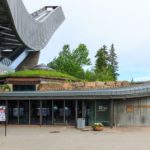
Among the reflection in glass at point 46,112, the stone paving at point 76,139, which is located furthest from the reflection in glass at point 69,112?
the stone paving at point 76,139

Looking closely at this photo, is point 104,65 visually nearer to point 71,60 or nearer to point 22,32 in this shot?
point 71,60

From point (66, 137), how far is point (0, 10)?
3161cm

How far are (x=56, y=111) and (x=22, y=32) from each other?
34.4 metres

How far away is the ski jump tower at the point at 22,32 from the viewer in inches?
2746

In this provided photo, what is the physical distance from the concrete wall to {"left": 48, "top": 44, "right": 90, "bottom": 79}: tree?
1466 inches

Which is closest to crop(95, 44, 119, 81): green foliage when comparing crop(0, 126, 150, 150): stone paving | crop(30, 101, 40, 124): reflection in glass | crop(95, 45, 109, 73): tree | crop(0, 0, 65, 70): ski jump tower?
crop(95, 45, 109, 73): tree

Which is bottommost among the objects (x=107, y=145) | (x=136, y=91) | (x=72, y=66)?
(x=107, y=145)

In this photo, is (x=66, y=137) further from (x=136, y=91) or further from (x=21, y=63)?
(x=21, y=63)

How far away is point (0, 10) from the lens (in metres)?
63.5

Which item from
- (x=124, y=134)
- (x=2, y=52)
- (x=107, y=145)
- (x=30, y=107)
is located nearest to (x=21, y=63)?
(x=2, y=52)

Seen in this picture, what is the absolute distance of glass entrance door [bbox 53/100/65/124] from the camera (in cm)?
4812

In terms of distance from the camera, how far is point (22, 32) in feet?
265

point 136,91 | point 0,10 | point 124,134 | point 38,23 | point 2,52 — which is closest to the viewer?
point 124,134

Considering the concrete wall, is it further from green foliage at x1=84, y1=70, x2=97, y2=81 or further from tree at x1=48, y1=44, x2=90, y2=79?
tree at x1=48, y1=44, x2=90, y2=79
